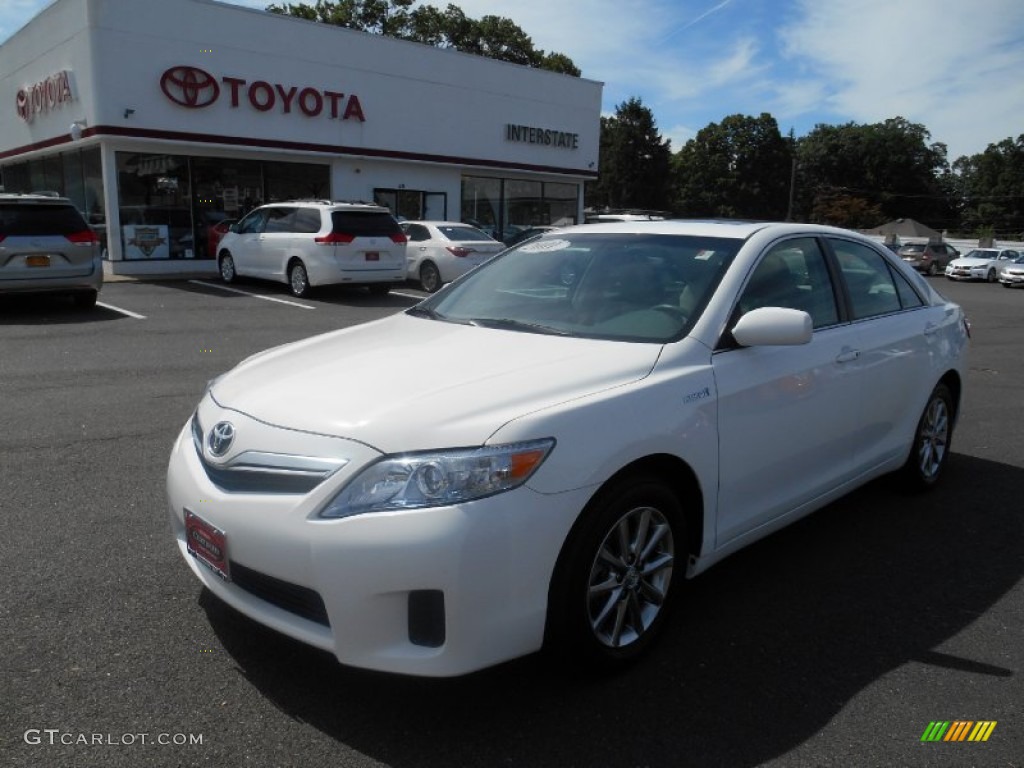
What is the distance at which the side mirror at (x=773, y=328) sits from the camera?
3354 mm

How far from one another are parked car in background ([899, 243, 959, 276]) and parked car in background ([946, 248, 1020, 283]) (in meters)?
3.39

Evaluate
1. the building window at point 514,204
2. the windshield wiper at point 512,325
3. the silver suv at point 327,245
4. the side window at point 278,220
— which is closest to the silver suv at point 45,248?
the silver suv at point 327,245

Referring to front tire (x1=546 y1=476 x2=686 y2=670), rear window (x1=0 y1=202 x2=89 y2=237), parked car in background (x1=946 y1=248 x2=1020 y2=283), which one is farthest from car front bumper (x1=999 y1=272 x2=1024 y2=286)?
front tire (x1=546 y1=476 x2=686 y2=670)

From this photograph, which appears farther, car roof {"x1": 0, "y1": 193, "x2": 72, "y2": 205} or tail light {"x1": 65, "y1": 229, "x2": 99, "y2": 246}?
tail light {"x1": 65, "y1": 229, "x2": 99, "y2": 246}

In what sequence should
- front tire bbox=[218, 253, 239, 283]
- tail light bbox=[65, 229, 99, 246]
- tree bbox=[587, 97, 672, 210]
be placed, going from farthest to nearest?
1. tree bbox=[587, 97, 672, 210]
2. front tire bbox=[218, 253, 239, 283]
3. tail light bbox=[65, 229, 99, 246]

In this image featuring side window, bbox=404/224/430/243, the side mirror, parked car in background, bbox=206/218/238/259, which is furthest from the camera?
parked car in background, bbox=206/218/238/259

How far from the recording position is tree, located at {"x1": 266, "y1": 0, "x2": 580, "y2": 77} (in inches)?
2048

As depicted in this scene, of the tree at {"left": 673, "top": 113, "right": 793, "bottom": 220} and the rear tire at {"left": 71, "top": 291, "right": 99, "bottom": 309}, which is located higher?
the tree at {"left": 673, "top": 113, "right": 793, "bottom": 220}

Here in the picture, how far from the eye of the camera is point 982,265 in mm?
35156

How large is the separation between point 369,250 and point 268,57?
9.16m

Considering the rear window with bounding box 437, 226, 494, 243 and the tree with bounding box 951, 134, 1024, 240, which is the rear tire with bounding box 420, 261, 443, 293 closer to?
the rear window with bounding box 437, 226, 494, 243

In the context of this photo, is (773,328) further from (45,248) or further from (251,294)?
(251,294)

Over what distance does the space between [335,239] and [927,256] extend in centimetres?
3457

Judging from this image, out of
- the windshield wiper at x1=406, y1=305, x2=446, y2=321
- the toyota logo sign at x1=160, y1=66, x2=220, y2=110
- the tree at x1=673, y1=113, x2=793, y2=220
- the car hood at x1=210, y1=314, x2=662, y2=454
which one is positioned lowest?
the car hood at x1=210, y1=314, x2=662, y2=454
